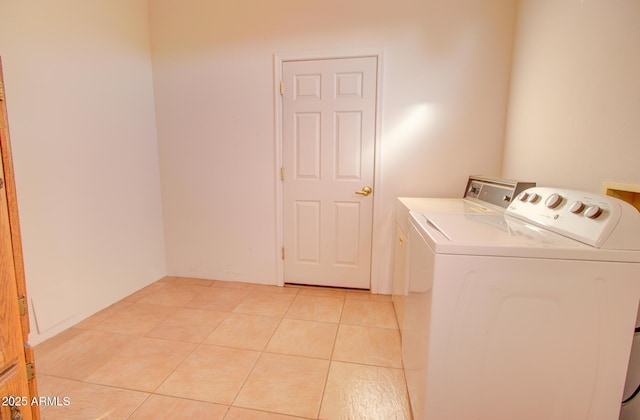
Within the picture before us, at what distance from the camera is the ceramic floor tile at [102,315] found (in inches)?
83.0

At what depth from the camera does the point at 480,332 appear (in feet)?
3.29

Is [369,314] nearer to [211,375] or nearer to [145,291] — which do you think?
[211,375]

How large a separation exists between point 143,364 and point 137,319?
0.60m

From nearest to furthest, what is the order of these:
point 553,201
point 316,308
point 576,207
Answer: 1. point 576,207
2. point 553,201
3. point 316,308

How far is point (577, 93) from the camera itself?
1.44m

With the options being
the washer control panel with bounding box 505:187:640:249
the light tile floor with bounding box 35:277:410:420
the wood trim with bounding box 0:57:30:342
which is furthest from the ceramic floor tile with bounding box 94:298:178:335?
the washer control panel with bounding box 505:187:640:249

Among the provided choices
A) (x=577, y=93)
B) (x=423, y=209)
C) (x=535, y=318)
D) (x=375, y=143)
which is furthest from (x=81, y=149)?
(x=577, y=93)

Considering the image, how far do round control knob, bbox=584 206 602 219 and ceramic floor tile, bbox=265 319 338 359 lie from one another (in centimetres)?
143

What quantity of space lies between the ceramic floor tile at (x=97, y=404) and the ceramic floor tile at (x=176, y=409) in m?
0.05

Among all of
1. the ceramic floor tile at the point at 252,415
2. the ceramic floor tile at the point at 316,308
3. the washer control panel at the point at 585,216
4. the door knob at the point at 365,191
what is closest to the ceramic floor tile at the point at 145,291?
the ceramic floor tile at the point at 316,308

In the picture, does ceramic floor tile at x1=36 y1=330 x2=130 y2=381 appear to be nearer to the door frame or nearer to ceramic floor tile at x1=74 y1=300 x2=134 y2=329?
ceramic floor tile at x1=74 y1=300 x2=134 y2=329

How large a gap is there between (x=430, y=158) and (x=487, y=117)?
51 centimetres

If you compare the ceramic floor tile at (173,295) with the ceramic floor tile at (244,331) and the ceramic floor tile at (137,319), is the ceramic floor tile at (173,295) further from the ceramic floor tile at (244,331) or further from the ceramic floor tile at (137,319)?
the ceramic floor tile at (244,331)

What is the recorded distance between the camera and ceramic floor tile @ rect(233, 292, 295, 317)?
7.57ft
